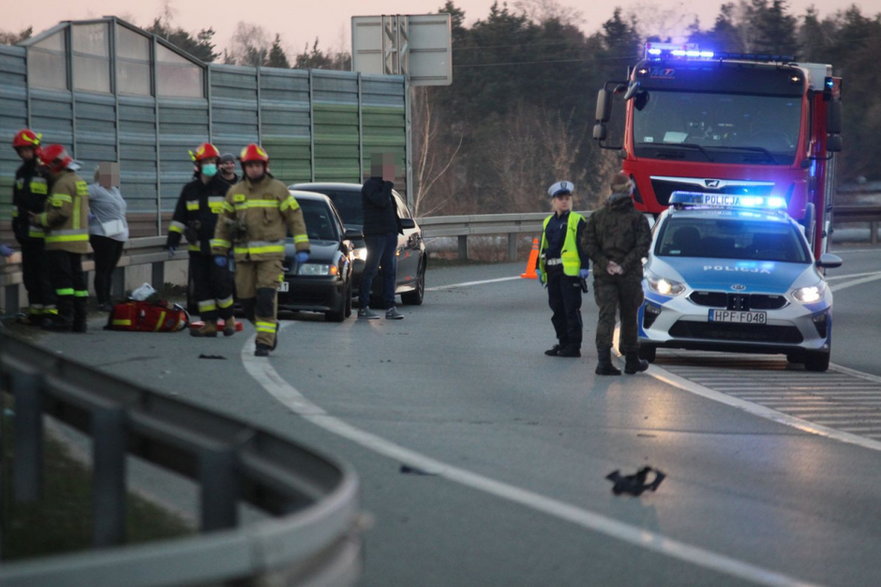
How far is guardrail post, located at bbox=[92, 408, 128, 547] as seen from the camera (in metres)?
4.79

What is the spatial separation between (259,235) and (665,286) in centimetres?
395

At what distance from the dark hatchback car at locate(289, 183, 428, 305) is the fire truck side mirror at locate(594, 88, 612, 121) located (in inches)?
112

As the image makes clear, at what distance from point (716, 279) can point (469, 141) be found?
76630 millimetres

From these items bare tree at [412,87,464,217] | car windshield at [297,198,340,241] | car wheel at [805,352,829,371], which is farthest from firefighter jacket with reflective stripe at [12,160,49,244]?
bare tree at [412,87,464,217]

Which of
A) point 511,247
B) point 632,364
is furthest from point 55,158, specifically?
point 511,247

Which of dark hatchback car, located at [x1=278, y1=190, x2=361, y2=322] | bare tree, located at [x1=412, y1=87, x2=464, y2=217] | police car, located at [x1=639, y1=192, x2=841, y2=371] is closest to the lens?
police car, located at [x1=639, y1=192, x2=841, y2=371]

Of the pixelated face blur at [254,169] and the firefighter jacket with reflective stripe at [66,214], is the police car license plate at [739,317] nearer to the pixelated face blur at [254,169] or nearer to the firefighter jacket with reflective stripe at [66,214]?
the pixelated face blur at [254,169]

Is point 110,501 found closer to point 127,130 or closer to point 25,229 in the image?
point 25,229

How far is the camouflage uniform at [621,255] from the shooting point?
13.7m

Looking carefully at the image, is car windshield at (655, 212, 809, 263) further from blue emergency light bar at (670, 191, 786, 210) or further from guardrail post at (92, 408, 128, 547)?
guardrail post at (92, 408, 128, 547)

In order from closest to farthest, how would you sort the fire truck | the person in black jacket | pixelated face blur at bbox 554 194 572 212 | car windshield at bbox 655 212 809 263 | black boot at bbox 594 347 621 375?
black boot at bbox 594 347 621 375
pixelated face blur at bbox 554 194 572 212
car windshield at bbox 655 212 809 263
the person in black jacket
the fire truck

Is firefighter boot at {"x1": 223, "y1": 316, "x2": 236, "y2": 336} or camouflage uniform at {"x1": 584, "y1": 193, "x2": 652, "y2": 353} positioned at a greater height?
camouflage uniform at {"x1": 584, "y1": 193, "x2": 652, "y2": 353}

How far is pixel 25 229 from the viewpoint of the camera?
49.3 ft

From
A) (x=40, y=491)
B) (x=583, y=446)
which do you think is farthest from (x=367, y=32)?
(x=40, y=491)
